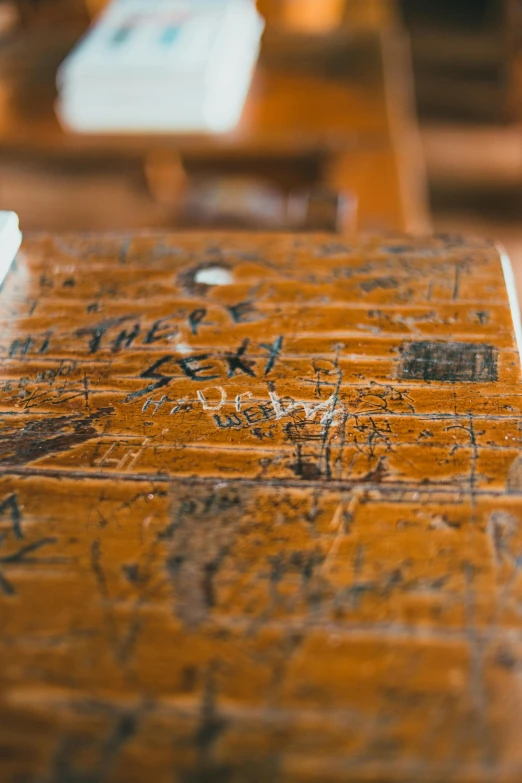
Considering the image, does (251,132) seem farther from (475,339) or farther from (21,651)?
(21,651)

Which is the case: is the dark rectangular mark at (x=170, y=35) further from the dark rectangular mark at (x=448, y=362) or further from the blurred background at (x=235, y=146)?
the dark rectangular mark at (x=448, y=362)

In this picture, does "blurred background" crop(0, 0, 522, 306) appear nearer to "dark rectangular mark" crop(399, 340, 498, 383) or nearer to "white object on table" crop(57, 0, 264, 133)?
"white object on table" crop(57, 0, 264, 133)

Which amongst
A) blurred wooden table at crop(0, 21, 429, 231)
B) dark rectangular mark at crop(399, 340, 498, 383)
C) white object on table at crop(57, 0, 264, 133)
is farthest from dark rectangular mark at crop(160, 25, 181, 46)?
dark rectangular mark at crop(399, 340, 498, 383)

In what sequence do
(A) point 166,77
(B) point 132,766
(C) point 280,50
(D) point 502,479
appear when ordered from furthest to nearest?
(C) point 280,50 → (A) point 166,77 → (D) point 502,479 → (B) point 132,766

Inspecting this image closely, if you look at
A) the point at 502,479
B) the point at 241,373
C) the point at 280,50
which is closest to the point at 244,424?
the point at 241,373

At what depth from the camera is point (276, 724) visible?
38 cm

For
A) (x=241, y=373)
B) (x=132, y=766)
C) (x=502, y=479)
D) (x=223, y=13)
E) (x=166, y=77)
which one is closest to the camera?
(x=132, y=766)

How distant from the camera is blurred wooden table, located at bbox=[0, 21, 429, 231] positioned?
1.54m

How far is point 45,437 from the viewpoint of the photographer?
555 mm

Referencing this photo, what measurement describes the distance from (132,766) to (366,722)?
13 centimetres

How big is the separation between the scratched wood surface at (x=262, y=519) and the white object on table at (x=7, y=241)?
12mm

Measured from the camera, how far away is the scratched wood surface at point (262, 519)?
1.23 feet

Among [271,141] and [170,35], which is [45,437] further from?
[170,35]

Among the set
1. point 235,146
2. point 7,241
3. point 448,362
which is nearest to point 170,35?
point 235,146
